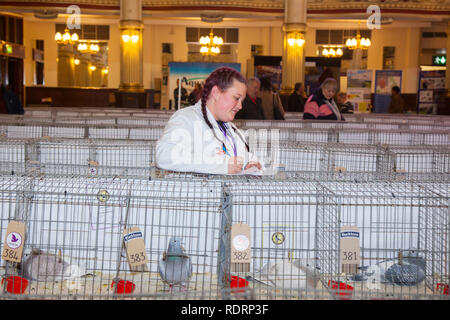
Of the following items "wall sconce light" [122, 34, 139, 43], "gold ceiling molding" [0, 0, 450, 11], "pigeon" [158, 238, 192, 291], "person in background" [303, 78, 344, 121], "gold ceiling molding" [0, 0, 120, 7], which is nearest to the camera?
"pigeon" [158, 238, 192, 291]

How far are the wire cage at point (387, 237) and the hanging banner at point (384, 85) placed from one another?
18.0 meters

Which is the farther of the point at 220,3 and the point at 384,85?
the point at 384,85

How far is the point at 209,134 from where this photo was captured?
3.10m

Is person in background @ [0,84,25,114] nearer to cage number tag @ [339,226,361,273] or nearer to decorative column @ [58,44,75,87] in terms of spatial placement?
cage number tag @ [339,226,361,273]

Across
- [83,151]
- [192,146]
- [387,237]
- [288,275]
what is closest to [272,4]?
[83,151]

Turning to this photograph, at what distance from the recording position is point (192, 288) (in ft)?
8.10

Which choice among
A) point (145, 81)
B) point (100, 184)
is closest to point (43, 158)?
point (100, 184)

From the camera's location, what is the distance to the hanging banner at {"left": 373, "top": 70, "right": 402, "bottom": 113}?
2023 cm

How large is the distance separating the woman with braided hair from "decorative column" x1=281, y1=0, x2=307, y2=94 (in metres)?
15.0

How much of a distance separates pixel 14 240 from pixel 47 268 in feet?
0.70

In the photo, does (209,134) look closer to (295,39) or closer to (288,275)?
(288,275)

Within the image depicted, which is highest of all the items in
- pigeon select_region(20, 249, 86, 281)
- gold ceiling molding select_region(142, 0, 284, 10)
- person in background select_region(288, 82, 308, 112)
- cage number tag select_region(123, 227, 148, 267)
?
gold ceiling molding select_region(142, 0, 284, 10)

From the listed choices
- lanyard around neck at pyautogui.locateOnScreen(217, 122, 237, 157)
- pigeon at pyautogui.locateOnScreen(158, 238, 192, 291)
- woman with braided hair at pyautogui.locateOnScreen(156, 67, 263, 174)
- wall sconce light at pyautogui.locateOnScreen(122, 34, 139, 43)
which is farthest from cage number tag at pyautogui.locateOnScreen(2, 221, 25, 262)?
wall sconce light at pyautogui.locateOnScreen(122, 34, 139, 43)

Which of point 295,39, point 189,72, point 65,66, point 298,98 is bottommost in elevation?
point 298,98
